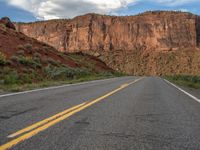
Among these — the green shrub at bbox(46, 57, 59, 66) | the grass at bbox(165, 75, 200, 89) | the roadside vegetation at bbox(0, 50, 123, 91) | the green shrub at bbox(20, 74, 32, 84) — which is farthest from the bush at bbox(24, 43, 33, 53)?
the grass at bbox(165, 75, 200, 89)

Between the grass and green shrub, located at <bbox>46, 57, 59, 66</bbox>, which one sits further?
green shrub, located at <bbox>46, 57, 59, 66</bbox>

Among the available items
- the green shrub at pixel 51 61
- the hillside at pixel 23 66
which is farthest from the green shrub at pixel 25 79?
the green shrub at pixel 51 61

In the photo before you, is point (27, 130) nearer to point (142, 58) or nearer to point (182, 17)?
point (142, 58)

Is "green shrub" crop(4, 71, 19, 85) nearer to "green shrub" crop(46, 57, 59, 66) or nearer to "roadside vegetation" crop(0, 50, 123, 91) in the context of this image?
"roadside vegetation" crop(0, 50, 123, 91)

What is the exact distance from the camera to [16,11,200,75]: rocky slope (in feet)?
379

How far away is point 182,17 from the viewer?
130000 mm

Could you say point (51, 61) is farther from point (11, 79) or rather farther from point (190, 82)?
point (190, 82)

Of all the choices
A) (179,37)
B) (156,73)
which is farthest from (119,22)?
(156,73)

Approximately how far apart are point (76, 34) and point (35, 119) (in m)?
127

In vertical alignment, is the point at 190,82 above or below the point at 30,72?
below

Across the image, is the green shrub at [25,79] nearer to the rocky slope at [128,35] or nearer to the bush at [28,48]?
the bush at [28,48]

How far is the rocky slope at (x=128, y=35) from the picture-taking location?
116 metres

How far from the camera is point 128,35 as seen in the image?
5074 inches

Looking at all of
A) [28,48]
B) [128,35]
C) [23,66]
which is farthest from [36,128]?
[128,35]
